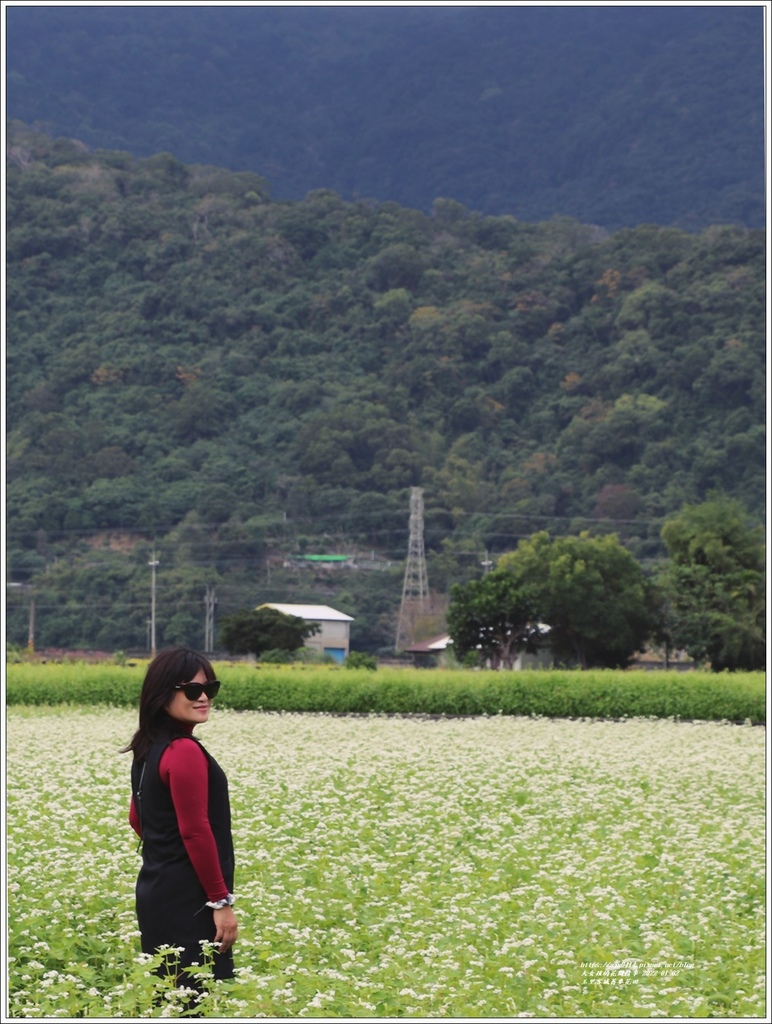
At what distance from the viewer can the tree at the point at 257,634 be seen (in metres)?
46.8

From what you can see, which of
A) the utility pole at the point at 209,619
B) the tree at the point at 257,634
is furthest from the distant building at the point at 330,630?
the tree at the point at 257,634

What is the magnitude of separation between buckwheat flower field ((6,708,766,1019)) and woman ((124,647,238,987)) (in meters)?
0.16

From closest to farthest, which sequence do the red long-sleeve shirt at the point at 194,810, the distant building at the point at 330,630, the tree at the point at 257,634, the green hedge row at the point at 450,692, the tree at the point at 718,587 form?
→ the red long-sleeve shirt at the point at 194,810
the green hedge row at the point at 450,692
the tree at the point at 718,587
the tree at the point at 257,634
the distant building at the point at 330,630

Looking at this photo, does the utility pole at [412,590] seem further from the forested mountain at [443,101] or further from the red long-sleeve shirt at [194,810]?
the forested mountain at [443,101]

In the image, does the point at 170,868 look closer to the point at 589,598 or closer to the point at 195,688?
the point at 195,688

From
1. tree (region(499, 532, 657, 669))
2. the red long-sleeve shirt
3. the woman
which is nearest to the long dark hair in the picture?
the woman

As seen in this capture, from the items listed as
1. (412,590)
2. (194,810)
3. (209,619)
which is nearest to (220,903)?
(194,810)

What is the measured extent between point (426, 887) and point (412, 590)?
222 feet

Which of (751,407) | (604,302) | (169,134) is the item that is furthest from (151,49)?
(751,407)

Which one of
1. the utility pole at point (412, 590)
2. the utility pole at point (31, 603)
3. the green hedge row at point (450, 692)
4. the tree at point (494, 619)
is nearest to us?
the green hedge row at point (450, 692)

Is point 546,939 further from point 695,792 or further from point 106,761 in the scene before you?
point 106,761

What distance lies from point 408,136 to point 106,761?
531 feet

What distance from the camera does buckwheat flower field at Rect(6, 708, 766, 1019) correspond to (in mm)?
5113

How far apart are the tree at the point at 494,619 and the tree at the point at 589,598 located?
2.14 ft
